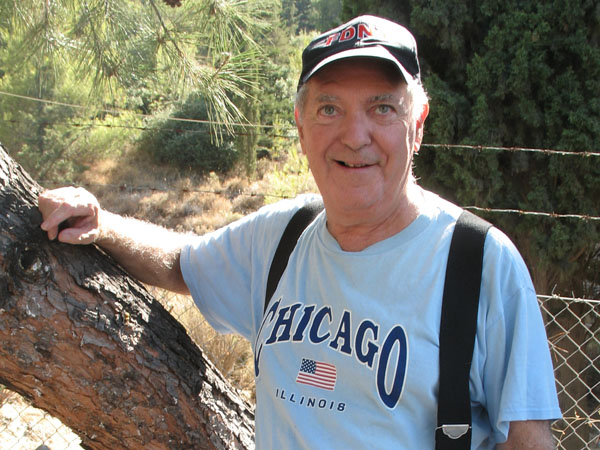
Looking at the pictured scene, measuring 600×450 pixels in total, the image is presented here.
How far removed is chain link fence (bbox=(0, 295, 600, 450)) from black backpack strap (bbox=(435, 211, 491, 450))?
148 cm

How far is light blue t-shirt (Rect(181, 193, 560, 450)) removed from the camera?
1.16 m

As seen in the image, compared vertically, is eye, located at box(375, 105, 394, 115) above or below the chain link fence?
above

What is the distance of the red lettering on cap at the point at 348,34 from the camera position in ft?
4.46

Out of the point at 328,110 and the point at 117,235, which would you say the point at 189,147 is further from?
the point at 328,110

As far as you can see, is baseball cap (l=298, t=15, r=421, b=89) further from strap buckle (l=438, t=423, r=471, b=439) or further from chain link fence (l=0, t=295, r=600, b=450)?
chain link fence (l=0, t=295, r=600, b=450)

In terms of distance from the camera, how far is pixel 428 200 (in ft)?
4.66

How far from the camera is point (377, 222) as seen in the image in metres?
1.38

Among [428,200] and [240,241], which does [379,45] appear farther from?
[240,241]

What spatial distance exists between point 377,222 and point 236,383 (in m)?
2.55

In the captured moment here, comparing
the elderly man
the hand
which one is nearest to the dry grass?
the hand

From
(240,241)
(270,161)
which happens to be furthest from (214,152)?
(240,241)

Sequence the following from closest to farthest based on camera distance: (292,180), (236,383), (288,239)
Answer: (288,239)
(236,383)
(292,180)

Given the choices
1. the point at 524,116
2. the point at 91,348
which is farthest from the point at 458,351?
the point at 524,116

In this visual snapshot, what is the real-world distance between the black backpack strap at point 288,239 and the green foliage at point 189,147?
36.2 feet
